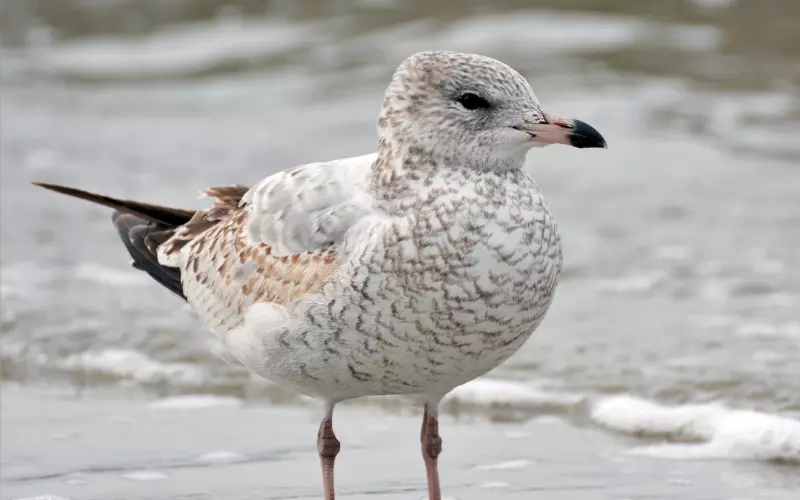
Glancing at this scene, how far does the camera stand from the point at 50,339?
24.8ft

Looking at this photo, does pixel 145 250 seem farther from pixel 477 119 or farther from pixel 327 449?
pixel 477 119

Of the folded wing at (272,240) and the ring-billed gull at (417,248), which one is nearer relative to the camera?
the ring-billed gull at (417,248)

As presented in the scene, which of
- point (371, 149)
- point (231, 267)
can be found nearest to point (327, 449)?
point (231, 267)

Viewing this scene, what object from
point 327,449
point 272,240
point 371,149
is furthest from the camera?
point 371,149

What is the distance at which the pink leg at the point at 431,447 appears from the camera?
5.29 meters

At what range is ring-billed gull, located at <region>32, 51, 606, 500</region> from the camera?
453 centimetres

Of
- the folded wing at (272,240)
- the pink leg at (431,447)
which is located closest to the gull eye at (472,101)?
the folded wing at (272,240)

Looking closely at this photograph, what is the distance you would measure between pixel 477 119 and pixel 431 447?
1.30 meters

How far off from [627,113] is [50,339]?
5.66 m

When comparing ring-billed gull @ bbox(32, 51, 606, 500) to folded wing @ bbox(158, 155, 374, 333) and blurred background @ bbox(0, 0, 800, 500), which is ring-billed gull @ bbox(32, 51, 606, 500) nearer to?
folded wing @ bbox(158, 155, 374, 333)

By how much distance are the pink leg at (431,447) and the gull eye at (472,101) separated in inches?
46.5

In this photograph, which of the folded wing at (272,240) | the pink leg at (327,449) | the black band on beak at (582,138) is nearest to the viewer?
the black band on beak at (582,138)

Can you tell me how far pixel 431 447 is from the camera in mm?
5301

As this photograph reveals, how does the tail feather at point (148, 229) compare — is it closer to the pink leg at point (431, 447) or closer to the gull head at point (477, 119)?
the pink leg at point (431, 447)
